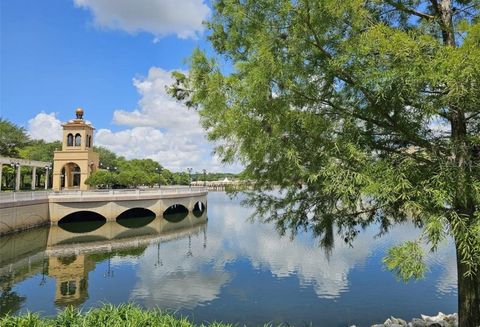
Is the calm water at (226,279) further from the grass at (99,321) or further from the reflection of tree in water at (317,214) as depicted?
the grass at (99,321)

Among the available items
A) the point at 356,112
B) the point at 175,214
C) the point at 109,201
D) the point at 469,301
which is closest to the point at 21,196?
the point at 109,201

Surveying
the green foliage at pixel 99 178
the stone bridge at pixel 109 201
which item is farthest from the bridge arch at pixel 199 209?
the green foliage at pixel 99 178

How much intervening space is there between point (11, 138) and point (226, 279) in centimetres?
4834

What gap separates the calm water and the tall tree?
12.6 ft

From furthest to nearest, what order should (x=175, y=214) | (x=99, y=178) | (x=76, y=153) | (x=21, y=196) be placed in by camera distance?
(x=175, y=214) < (x=76, y=153) < (x=99, y=178) < (x=21, y=196)

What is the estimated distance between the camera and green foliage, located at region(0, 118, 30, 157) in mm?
48281

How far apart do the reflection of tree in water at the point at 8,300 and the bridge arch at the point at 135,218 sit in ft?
58.9

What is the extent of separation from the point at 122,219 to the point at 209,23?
107 ft

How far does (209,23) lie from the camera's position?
7.60m

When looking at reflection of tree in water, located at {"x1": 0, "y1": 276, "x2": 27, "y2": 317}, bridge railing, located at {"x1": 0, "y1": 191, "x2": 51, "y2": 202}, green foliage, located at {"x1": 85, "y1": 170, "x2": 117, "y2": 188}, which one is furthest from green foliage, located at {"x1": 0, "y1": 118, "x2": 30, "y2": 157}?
reflection of tree in water, located at {"x1": 0, "y1": 276, "x2": 27, "y2": 317}

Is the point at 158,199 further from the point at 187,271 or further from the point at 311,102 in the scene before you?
the point at 311,102

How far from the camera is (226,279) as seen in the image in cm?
1645

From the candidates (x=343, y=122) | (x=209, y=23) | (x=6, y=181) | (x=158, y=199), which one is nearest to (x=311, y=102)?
(x=343, y=122)

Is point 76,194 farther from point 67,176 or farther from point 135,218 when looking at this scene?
point 67,176
